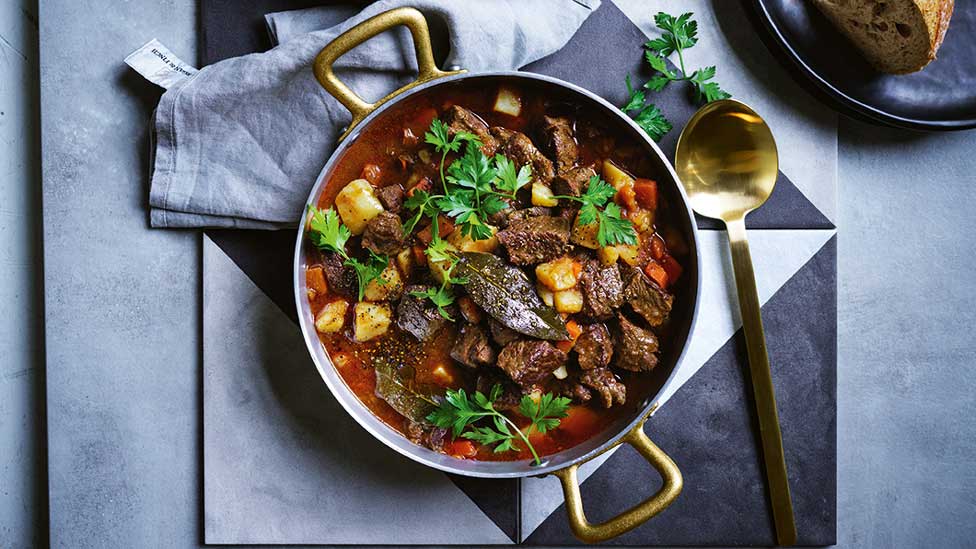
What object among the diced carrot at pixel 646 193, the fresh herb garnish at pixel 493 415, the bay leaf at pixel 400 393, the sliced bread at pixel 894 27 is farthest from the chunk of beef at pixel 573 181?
the sliced bread at pixel 894 27

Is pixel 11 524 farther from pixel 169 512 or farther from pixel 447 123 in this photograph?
pixel 447 123

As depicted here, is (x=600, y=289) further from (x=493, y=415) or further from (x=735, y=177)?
(x=735, y=177)

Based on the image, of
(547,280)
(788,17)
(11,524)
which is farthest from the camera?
(11,524)

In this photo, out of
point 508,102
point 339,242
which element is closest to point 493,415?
point 339,242

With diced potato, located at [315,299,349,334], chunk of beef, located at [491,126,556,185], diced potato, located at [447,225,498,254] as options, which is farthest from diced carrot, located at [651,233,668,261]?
diced potato, located at [315,299,349,334]

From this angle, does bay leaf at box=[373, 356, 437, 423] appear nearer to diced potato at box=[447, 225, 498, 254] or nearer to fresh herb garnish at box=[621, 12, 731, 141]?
diced potato at box=[447, 225, 498, 254]

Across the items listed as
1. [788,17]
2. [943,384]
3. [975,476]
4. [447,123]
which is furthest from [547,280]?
[975,476]

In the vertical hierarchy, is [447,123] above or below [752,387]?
above
